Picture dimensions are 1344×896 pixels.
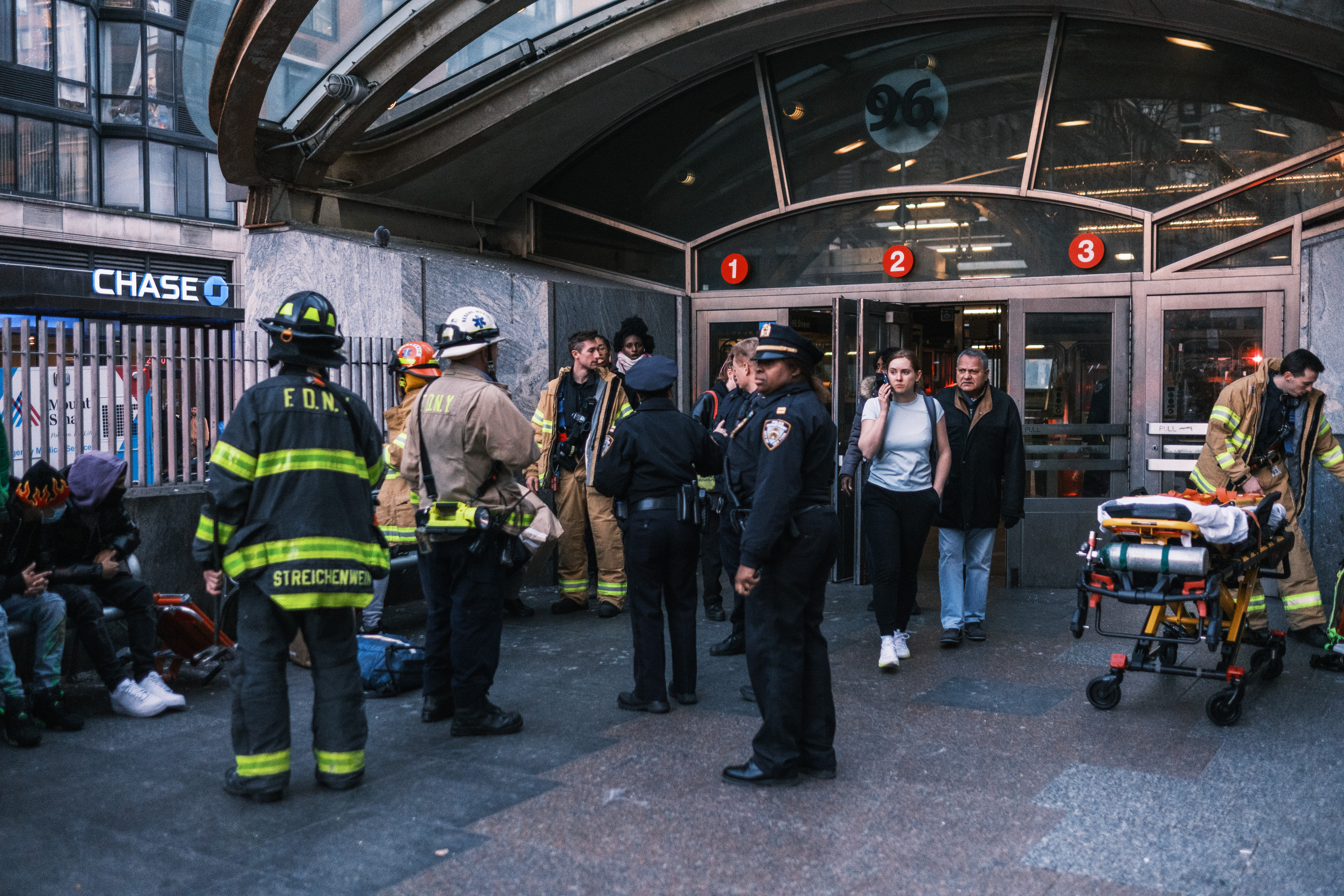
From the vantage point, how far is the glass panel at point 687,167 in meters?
10.8

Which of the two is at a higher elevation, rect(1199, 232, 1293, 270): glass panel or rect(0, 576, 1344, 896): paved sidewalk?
rect(1199, 232, 1293, 270): glass panel

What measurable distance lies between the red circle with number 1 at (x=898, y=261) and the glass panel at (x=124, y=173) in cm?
2370

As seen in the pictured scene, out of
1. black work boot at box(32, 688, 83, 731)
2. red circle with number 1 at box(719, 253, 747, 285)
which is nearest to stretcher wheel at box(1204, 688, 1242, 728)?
black work boot at box(32, 688, 83, 731)

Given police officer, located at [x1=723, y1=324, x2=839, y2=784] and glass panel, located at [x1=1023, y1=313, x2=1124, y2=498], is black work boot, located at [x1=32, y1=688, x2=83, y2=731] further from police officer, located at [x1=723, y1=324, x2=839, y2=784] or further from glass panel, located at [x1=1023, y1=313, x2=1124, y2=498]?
glass panel, located at [x1=1023, y1=313, x2=1124, y2=498]

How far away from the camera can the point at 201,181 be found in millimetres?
30094

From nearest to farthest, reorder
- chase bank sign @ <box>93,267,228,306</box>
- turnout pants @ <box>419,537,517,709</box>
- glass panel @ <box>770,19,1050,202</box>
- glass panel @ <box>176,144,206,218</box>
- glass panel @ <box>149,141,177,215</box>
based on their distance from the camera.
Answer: turnout pants @ <box>419,537,517,709</box> → glass panel @ <box>770,19,1050,202</box> → chase bank sign @ <box>93,267,228,306</box> → glass panel @ <box>149,141,177,215</box> → glass panel @ <box>176,144,206,218</box>

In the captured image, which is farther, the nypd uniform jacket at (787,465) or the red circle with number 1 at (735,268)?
the red circle with number 1 at (735,268)

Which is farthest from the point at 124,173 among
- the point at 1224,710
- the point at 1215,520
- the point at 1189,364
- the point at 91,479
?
the point at 1224,710

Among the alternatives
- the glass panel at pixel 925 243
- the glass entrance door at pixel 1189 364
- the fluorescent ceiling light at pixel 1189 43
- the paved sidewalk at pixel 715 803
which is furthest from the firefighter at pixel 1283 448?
the fluorescent ceiling light at pixel 1189 43

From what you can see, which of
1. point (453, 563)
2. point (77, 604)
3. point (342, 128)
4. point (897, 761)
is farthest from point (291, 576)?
point (342, 128)

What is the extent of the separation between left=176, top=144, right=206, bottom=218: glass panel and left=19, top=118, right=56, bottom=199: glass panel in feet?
9.77

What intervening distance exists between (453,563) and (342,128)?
5.47m

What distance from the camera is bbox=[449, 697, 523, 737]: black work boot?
519 cm

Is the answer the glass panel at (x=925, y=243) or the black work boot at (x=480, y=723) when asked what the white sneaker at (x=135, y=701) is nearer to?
the black work boot at (x=480, y=723)
